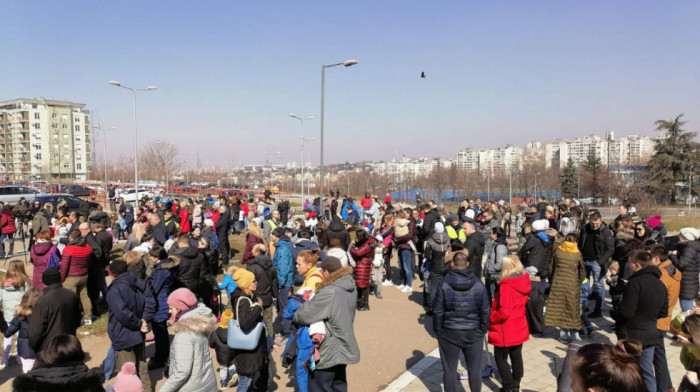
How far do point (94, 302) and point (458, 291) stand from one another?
7366 mm

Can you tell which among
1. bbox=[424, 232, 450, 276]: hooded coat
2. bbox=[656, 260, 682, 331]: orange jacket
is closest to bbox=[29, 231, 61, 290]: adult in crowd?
bbox=[424, 232, 450, 276]: hooded coat

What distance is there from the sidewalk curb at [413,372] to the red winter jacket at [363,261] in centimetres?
215

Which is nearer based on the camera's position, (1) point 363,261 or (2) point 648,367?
(2) point 648,367

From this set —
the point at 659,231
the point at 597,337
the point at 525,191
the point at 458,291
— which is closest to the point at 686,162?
the point at 525,191

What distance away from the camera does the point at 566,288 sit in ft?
23.3

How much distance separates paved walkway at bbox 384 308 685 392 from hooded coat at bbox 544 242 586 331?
1.71 ft

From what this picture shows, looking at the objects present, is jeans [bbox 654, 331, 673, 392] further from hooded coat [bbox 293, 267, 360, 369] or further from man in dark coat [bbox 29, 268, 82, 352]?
man in dark coat [bbox 29, 268, 82, 352]

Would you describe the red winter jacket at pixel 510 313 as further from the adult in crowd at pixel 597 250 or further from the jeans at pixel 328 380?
the adult in crowd at pixel 597 250

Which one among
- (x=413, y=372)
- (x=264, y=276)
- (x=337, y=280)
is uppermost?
(x=337, y=280)

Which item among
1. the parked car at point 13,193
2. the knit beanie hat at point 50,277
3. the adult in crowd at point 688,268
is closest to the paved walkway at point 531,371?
the adult in crowd at point 688,268

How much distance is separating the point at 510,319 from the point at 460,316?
0.68 metres

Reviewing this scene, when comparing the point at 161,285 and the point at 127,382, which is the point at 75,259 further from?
the point at 127,382

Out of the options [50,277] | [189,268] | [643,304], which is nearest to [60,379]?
[50,277]

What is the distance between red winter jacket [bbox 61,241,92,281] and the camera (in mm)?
7855
